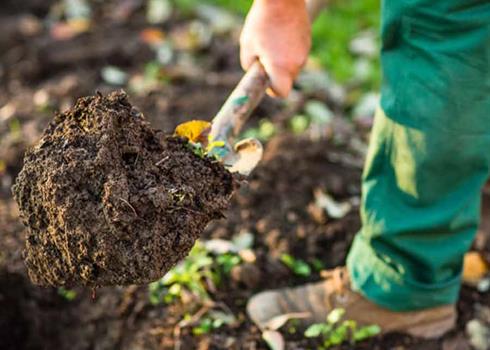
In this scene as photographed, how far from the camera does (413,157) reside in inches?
82.1

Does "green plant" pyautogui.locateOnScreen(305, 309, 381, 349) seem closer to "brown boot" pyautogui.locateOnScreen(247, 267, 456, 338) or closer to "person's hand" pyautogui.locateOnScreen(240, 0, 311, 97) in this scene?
"brown boot" pyautogui.locateOnScreen(247, 267, 456, 338)

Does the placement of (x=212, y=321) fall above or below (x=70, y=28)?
below

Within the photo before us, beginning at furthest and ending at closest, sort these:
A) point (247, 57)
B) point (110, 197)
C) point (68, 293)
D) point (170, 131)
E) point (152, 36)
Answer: point (152, 36), point (170, 131), point (68, 293), point (247, 57), point (110, 197)

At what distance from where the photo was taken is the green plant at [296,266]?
102 inches

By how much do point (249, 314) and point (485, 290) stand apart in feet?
2.59

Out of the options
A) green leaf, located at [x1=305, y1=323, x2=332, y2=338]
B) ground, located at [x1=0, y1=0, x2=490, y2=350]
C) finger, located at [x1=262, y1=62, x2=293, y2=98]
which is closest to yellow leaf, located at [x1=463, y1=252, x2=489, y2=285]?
ground, located at [x1=0, y1=0, x2=490, y2=350]

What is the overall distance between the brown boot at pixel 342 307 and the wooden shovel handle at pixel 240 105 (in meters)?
0.61

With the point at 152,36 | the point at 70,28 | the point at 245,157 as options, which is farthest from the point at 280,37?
the point at 70,28

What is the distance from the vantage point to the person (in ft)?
6.41

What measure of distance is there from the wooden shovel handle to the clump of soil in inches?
7.5

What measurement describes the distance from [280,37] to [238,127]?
27 centimetres

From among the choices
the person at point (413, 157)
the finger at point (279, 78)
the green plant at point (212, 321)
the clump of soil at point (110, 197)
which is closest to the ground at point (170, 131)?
the green plant at point (212, 321)

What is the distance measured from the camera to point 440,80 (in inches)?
77.7

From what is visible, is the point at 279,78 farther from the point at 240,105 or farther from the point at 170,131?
the point at 170,131
